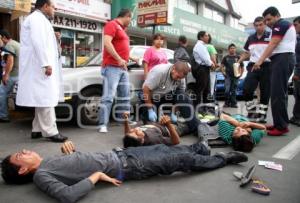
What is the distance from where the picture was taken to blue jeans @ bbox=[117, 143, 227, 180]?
3350 millimetres

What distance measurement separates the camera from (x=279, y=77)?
5.30 meters

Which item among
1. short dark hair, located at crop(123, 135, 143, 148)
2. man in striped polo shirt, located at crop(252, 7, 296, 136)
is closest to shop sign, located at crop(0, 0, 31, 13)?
man in striped polo shirt, located at crop(252, 7, 296, 136)

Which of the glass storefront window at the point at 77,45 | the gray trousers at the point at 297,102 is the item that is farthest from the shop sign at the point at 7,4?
the gray trousers at the point at 297,102

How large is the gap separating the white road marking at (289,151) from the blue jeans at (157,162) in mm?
1249

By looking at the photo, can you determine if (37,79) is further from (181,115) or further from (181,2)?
(181,2)

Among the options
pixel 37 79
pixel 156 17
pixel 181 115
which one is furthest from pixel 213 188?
pixel 156 17

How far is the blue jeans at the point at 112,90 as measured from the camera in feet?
18.1

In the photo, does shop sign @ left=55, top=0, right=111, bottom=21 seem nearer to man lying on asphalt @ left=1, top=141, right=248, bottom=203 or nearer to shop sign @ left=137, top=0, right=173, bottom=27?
shop sign @ left=137, top=0, right=173, bottom=27

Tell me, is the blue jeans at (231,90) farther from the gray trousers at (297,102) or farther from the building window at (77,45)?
the building window at (77,45)

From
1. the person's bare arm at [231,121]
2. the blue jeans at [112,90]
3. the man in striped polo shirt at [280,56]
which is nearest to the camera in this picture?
the person's bare arm at [231,121]

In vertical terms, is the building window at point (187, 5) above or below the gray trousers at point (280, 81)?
above

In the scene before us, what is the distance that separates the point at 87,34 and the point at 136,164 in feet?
38.2

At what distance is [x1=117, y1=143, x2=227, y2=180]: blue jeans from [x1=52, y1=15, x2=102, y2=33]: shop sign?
9784 mm

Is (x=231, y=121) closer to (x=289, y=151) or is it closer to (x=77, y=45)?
(x=289, y=151)
